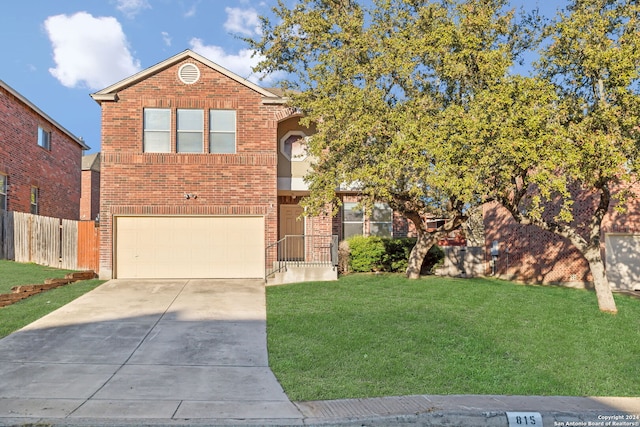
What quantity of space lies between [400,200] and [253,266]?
508 centimetres

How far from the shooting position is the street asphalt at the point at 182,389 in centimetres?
503

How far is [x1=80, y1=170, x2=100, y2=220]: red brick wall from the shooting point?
2984 cm

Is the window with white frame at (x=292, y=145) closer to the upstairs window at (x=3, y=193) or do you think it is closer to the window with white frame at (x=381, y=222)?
the window with white frame at (x=381, y=222)

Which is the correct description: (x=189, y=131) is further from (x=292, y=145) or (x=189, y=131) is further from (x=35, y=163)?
(x=35, y=163)

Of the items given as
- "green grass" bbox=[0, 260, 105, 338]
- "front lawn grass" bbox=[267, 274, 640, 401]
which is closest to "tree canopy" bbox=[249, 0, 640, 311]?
"front lawn grass" bbox=[267, 274, 640, 401]

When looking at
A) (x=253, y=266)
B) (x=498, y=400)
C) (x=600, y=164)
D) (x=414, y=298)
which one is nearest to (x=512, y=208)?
(x=600, y=164)

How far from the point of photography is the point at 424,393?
5.79 metres

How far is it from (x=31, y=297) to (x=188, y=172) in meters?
5.39

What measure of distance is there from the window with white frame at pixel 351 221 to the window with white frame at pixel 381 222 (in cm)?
43

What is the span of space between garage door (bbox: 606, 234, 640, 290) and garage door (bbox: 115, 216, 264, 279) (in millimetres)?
10930

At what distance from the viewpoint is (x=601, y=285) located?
10.1 metres

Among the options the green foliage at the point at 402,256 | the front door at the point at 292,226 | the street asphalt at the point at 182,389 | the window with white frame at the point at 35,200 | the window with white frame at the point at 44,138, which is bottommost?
the street asphalt at the point at 182,389

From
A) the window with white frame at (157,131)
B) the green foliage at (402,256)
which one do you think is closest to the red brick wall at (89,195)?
the window with white frame at (157,131)

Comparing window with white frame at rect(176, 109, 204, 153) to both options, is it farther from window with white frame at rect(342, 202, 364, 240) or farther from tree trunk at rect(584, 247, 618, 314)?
tree trunk at rect(584, 247, 618, 314)
